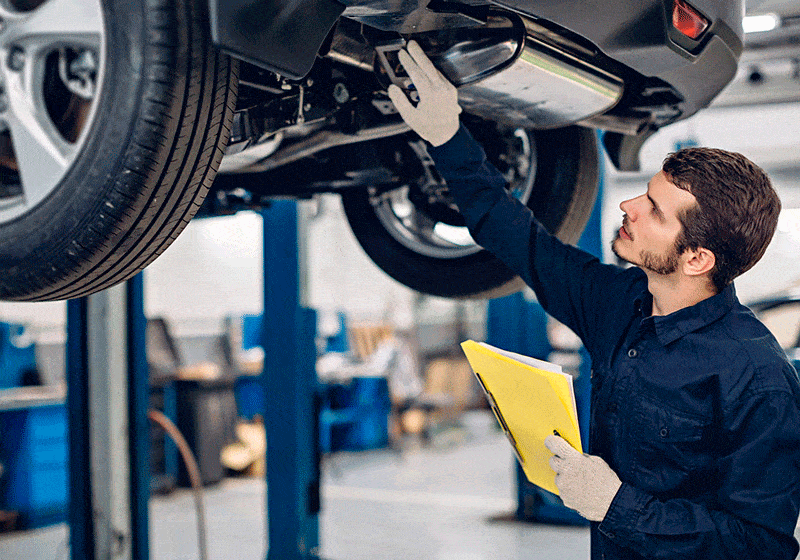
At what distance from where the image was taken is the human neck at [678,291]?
132cm

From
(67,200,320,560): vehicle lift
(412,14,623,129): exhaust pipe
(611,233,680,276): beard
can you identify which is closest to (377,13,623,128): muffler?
(412,14,623,129): exhaust pipe

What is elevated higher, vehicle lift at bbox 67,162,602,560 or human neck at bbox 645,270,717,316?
human neck at bbox 645,270,717,316

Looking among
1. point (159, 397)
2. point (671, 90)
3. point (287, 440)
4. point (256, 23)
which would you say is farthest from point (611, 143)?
point (159, 397)

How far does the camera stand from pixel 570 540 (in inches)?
163

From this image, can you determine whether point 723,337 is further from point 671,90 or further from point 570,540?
point 570,540

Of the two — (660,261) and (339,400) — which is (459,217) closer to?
(660,261)

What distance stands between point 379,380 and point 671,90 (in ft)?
20.2

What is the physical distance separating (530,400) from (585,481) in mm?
152

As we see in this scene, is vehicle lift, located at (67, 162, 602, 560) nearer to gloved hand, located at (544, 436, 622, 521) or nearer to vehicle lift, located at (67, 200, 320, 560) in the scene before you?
vehicle lift, located at (67, 200, 320, 560)

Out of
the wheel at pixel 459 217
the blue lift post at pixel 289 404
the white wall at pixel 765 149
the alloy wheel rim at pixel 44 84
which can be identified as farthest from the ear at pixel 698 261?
the white wall at pixel 765 149

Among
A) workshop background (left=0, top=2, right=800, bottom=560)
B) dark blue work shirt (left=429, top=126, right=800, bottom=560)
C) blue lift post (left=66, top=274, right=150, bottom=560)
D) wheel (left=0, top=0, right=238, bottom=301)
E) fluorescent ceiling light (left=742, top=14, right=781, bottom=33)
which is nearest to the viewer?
wheel (left=0, top=0, right=238, bottom=301)

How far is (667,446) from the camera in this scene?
1.23m

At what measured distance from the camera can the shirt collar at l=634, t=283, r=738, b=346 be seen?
1.26 meters

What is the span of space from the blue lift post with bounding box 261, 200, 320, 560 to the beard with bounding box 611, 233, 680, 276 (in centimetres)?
224
